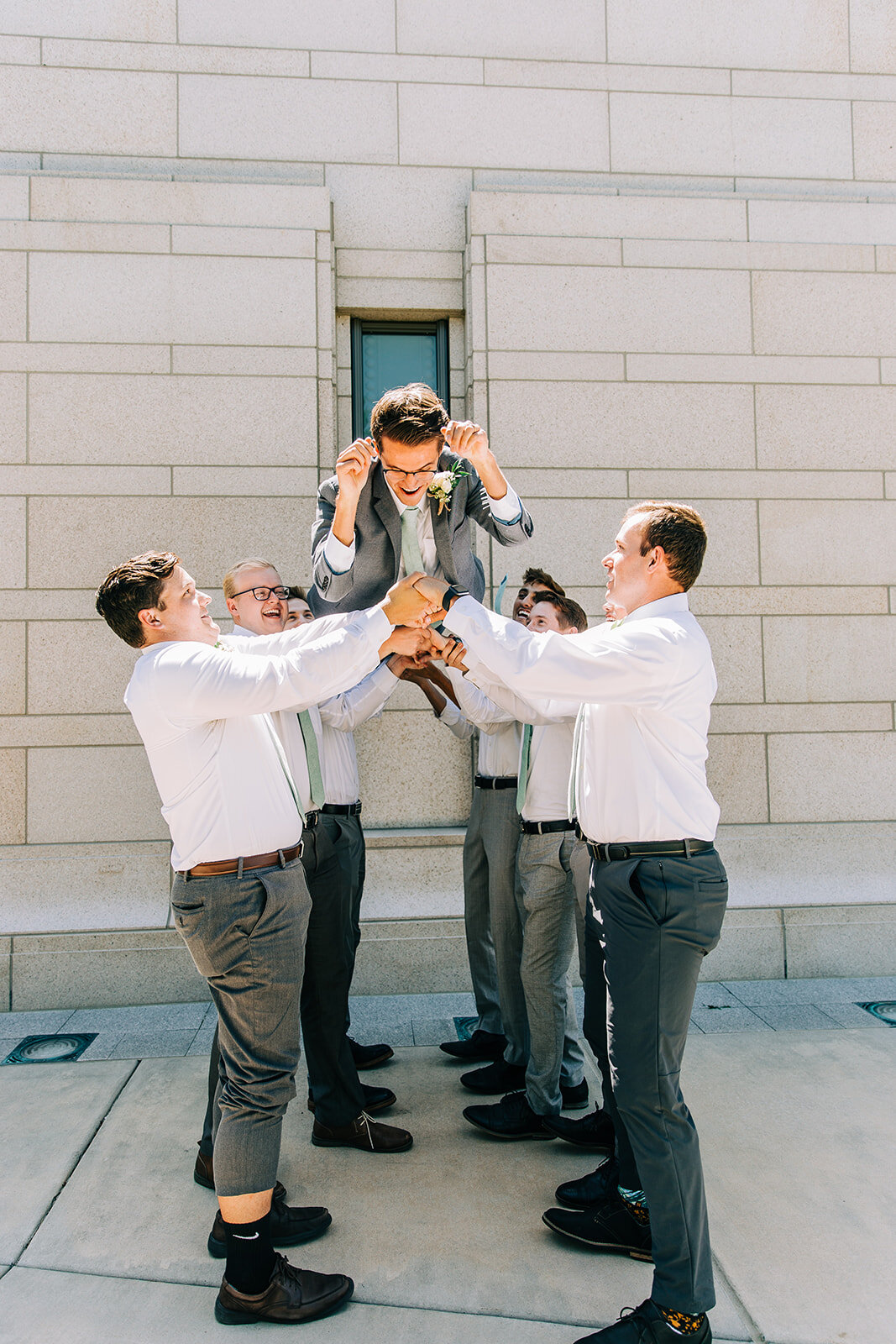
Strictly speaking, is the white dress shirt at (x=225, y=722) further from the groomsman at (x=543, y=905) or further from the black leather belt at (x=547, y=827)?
the black leather belt at (x=547, y=827)

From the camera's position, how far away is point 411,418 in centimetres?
284

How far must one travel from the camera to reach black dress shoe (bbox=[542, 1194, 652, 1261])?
264cm

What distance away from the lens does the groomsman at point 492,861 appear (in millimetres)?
3691

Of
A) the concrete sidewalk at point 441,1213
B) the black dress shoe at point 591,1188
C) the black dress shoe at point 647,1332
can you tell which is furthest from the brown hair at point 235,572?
the black dress shoe at point 647,1332

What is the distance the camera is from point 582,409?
5.32 m

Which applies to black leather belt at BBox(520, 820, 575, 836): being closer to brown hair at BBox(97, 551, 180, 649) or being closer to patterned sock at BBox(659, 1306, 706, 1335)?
patterned sock at BBox(659, 1306, 706, 1335)

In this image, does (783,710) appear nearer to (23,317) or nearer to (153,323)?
(153,323)

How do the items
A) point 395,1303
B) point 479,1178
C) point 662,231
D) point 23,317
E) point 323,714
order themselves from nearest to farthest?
point 395,1303 → point 479,1178 → point 323,714 → point 23,317 → point 662,231

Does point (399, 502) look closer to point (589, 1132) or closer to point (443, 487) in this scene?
point (443, 487)

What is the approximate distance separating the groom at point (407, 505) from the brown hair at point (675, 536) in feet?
2.22

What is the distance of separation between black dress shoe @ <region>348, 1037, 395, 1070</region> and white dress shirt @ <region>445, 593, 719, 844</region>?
6.72 feet

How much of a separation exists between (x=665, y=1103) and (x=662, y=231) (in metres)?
5.03

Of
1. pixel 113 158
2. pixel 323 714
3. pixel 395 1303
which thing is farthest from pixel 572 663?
pixel 113 158

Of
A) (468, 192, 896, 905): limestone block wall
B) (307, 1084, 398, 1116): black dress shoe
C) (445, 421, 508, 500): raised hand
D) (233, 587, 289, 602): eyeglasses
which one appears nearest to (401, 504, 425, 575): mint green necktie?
(445, 421, 508, 500): raised hand
